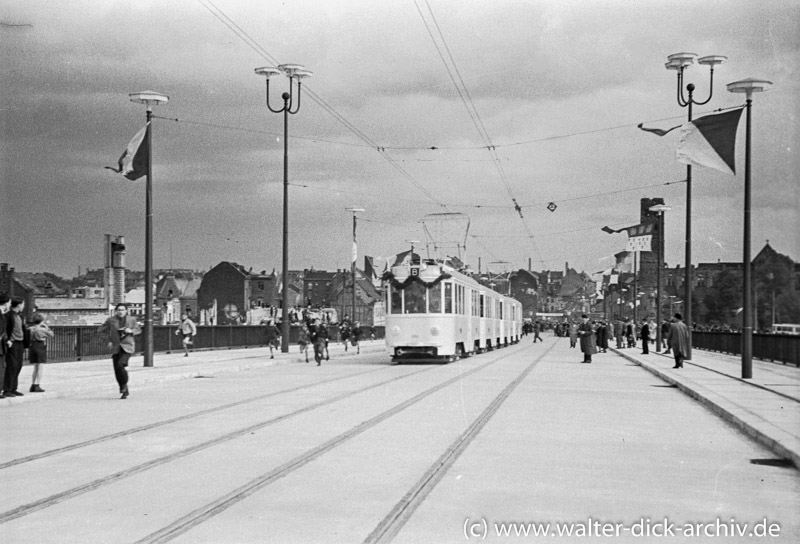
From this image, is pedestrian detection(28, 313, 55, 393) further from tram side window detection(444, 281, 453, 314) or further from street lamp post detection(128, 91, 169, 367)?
tram side window detection(444, 281, 453, 314)

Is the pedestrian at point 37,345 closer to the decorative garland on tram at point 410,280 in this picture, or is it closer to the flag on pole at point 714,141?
the flag on pole at point 714,141

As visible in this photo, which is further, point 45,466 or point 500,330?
point 500,330

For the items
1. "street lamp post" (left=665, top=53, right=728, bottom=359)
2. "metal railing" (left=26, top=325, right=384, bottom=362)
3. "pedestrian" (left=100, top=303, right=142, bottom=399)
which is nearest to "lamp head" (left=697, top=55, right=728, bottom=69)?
"street lamp post" (left=665, top=53, right=728, bottom=359)

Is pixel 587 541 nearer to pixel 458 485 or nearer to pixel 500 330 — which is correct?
pixel 458 485

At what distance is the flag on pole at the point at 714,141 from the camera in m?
20.9

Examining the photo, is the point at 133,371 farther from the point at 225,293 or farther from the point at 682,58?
the point at 225,293

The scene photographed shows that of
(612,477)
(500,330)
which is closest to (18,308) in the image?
(612,477)

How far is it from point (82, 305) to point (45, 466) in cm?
8079

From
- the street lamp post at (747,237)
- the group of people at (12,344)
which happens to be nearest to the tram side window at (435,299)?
the street lamp post at (747,237)

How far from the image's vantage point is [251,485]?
8688 millimetres

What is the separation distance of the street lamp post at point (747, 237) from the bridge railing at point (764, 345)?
5.72 m

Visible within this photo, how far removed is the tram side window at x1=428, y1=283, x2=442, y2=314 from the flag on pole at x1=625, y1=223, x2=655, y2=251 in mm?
12681

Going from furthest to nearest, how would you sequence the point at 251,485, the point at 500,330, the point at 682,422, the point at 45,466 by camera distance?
the point at 500,330 < the point at 682,422 < the point at 45,466 < the point at 251,485

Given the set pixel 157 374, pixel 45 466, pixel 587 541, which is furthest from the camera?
pixel 157 374
